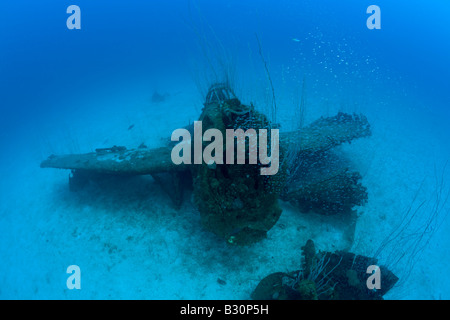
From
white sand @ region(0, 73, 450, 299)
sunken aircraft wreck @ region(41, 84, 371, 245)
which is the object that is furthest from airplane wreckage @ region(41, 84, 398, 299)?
white sand @ region(0, 73, 450, 299)

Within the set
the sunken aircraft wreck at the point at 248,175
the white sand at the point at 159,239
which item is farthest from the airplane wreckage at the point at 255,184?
the white sand at the point at 159,239

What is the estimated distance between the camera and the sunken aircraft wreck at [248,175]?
4402mm

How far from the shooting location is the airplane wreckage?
4.34m

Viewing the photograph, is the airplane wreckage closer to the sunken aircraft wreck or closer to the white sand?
→ the sunken aircraft wreck

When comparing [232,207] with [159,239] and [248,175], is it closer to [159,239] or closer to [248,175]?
[248,175]

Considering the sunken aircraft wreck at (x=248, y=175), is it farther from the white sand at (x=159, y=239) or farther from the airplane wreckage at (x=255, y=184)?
the white sand at (x=159, y=239)

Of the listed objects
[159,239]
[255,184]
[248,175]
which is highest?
[248,175]

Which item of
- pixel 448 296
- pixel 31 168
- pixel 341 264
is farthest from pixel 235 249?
pixel 31 168

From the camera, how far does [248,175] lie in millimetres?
4395

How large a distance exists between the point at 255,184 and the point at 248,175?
24 centimetres

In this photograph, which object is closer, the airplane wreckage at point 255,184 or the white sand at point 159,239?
the airplane wreckage at point 255,184

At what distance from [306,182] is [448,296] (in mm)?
3732

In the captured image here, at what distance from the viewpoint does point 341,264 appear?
455cm

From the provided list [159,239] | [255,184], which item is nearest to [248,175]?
[255,184]
